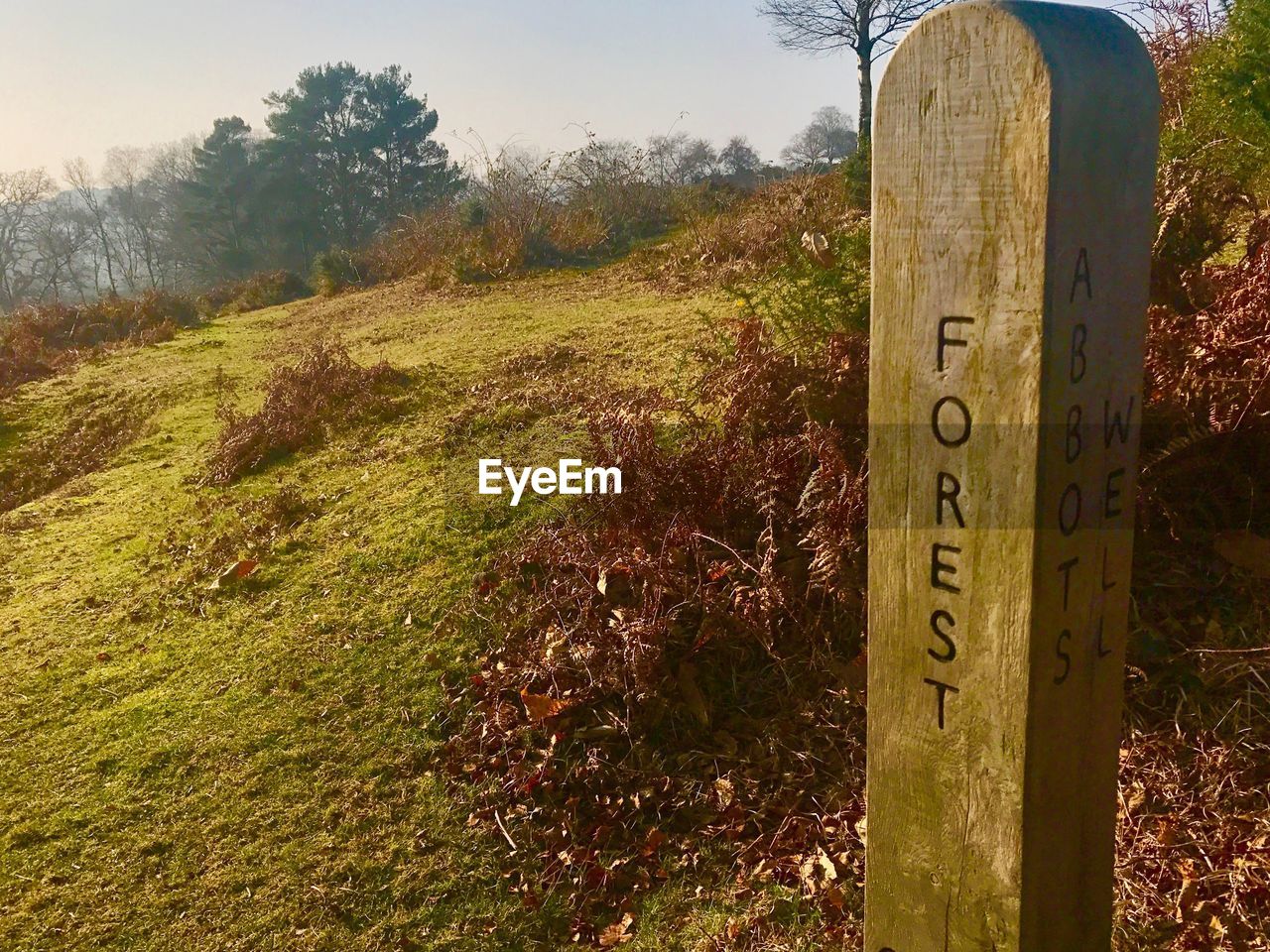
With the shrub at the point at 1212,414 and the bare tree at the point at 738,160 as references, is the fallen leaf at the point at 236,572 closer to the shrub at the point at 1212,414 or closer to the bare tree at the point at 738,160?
the shrub at the point at 1212,414

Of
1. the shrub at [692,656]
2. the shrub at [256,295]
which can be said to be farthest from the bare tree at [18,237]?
the shrub at [692,656]

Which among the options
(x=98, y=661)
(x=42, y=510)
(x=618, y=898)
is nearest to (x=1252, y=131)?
(x=618, y=898)

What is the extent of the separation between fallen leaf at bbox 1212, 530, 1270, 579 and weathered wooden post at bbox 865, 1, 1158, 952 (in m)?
1.94

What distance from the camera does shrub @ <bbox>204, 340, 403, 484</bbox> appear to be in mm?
6695

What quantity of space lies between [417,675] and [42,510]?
4.87 metres

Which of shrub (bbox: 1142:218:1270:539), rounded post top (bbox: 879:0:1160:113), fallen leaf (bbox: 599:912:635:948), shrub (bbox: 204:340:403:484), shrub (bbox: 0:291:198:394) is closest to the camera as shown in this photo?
rounded post top (bbox: 879:0:1160:113)

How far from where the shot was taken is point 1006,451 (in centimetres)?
126

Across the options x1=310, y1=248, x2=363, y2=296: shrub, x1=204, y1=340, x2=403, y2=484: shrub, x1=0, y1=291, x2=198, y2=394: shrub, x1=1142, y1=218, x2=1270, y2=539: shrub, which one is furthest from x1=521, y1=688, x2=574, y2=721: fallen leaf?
x1=310, y1=248, x2=363, y2=296: shrub

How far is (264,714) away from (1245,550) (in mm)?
3800

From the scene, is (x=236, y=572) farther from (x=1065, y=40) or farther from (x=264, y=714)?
(x=1065, y=40)

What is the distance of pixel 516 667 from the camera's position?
360 centimetres

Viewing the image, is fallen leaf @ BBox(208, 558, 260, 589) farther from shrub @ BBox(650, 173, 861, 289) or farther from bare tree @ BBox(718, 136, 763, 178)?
bare tree @ BBox(718, 136, 763, 178)

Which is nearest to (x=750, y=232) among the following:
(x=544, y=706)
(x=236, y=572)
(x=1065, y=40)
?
(x=236, y=572)

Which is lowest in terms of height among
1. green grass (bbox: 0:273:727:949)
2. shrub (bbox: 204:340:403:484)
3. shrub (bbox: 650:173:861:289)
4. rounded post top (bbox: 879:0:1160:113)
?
green grass (bbox: 0:273:727:949)
